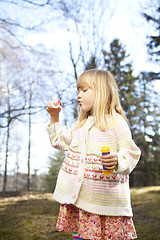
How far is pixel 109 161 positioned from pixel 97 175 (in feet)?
1.02

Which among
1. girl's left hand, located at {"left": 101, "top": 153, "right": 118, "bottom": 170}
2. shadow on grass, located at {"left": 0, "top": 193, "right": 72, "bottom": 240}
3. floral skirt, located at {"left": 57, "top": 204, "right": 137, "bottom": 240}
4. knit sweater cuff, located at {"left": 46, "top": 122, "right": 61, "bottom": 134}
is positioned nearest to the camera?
girl's left hand, located at {"left": 101, "top": 153, "right": 118, "bottom": 170}

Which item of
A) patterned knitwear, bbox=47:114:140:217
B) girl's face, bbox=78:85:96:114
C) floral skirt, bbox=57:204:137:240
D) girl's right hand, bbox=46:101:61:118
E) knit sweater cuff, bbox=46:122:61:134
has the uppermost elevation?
girl's face, bbox=78:85:96:114

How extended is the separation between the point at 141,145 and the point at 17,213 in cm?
1118

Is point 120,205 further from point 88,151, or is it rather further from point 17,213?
point 17,213

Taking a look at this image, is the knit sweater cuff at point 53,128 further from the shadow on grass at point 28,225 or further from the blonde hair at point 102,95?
the shadow on grass at point 28,225

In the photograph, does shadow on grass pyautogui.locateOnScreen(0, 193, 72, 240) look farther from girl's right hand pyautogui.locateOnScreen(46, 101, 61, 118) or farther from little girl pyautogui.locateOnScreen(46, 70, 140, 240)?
girl's right hand pyautogui.locateOnScreen(46, 101, 61, 118)

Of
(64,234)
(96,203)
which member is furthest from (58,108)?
(64,234)

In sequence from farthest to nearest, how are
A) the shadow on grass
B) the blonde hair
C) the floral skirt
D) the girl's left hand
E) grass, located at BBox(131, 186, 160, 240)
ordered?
grass, located at BBox(131, 186, 160, 240) < the shadow on grass < the blonde hair < the floral skirt < the girl's left hand

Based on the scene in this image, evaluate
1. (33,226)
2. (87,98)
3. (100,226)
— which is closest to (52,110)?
(87,98)

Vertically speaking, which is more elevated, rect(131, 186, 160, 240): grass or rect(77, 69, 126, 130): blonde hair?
rect(77, 69, 126, 130): blonde hair

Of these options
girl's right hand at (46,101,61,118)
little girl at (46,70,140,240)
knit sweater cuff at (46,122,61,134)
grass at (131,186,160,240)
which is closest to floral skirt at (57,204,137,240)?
little girl at (46,70,140,240)

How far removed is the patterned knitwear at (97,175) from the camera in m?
1.63

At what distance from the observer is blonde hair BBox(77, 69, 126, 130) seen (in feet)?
5.90

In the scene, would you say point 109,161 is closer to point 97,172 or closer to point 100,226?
point 97,172
